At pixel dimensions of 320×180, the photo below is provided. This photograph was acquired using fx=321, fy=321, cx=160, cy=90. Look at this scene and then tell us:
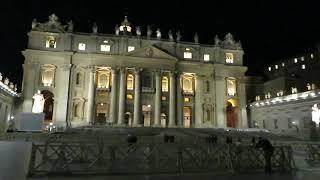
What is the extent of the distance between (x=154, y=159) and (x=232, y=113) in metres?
61.0

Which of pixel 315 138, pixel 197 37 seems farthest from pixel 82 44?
pixel 315 138

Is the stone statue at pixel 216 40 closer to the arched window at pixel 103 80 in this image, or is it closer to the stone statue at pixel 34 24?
the arched window at pixel 103 80

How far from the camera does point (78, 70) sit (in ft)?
202

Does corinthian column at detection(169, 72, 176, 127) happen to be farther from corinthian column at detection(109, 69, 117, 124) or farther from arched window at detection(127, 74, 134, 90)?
corinthian column at detection(109, 69, 117, 124)

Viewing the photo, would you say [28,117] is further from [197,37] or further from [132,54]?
[197,37]

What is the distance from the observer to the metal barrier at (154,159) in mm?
13430

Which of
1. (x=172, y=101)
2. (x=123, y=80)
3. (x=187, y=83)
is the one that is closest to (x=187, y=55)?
(x=187, y=83)

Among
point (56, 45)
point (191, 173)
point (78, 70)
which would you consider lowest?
point (191, 173)

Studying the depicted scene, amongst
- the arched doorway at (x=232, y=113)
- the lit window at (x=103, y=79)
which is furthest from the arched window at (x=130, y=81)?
the arched doorway at (x=232, y=113)

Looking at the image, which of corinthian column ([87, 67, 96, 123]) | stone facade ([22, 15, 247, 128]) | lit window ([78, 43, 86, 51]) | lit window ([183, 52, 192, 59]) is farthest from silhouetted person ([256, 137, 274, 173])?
lit window ([183, 52, 192, 59])

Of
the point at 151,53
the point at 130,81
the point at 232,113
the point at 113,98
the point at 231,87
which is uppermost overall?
the point at 151,53

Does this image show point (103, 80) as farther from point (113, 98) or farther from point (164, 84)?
point (164, 84)

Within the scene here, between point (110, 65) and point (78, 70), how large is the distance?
621 centimetres

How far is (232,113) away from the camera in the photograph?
73.2 meters
